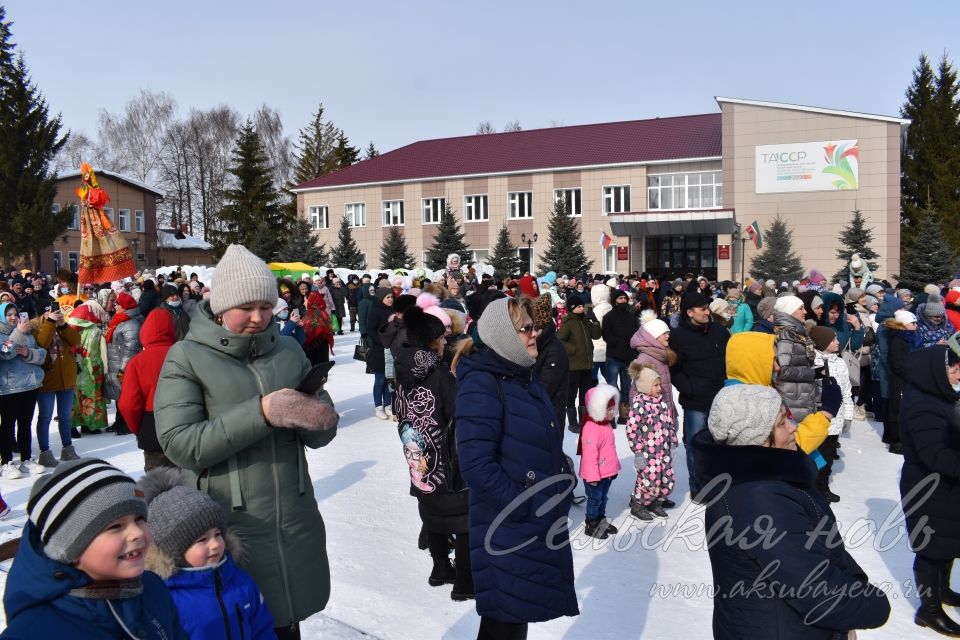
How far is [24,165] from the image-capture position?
4081cm

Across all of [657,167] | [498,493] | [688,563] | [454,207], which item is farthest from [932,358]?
[454,207]

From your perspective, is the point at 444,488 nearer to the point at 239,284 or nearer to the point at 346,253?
the point at 239,284

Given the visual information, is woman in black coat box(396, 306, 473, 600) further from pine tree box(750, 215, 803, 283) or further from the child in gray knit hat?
pine tree box(750, 215, 803, 283)

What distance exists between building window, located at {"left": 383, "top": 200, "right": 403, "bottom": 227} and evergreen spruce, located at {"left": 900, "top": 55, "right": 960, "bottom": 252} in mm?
29429

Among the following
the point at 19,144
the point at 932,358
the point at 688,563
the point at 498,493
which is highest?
the point at 19,144

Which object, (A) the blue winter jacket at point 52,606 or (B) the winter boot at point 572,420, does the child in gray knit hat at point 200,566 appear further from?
(B) the winter boot at point 572,420

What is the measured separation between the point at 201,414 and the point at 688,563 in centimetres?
394

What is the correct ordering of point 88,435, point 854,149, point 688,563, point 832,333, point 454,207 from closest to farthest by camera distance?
point 688,563
point 832,333
point 88,435
point 854,149
point 454,207

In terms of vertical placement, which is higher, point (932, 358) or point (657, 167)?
point (657, 167)

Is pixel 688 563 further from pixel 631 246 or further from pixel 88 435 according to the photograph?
pixel 631 246

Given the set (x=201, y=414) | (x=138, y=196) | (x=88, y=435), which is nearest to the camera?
(x=201, y=414)

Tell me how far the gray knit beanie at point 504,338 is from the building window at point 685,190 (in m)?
39.9

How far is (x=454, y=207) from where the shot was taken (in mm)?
46875

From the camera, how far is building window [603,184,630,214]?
42125mm
